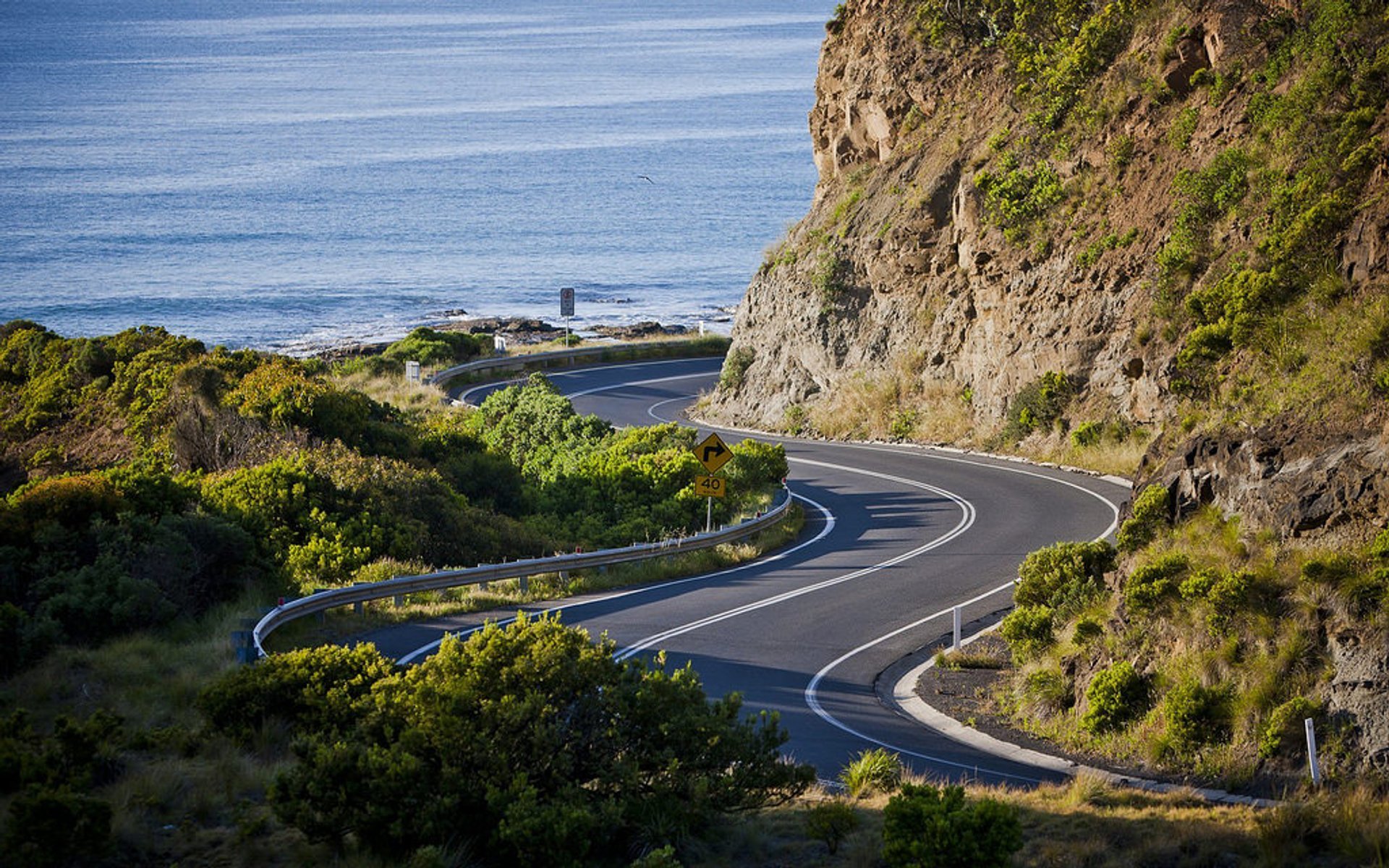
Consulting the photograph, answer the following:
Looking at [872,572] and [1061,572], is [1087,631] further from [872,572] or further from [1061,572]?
[872,572]

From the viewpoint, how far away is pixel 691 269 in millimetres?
102125

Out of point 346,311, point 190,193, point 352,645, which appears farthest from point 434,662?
point 190,193

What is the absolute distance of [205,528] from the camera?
19.7m

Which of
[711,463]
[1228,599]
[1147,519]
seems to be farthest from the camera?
[711,463]

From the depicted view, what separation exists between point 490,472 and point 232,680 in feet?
56.3

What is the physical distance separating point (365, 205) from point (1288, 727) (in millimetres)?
112705

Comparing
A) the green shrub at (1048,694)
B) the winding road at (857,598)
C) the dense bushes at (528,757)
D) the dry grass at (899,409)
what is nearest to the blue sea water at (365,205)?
the dry grass at (899,409)

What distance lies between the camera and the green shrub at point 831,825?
10.6m

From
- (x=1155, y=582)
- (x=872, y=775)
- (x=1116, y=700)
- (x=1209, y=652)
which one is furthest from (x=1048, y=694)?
(x=872, y=775)

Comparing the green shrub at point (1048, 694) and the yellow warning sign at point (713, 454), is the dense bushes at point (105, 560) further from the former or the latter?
the green shrub at point (1048, 694)

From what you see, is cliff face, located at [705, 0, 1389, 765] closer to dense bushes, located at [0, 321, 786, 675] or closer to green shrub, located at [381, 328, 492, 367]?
dense bushes, located at [0, 321, 786, 675]

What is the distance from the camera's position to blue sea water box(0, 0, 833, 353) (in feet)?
272

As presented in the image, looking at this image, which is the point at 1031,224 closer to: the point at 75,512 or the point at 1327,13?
the point at 1327,13

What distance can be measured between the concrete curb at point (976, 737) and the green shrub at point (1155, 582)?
2.06m
